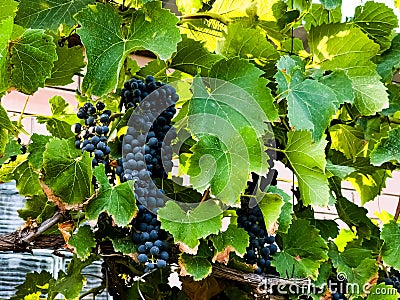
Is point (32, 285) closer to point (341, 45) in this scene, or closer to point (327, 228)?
point (327, 228)

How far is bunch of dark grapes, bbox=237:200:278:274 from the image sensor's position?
2.52 ft

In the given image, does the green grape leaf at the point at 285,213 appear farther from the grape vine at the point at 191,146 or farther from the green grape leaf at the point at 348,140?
the green grape leaf at the point at 348,140

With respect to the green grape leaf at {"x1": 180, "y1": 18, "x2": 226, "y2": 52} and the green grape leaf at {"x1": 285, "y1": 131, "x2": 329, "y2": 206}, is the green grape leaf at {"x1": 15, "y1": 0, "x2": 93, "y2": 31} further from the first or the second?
the green grape leaf at {"x1": 285, "y1": 131, "x2": 329, "y2": 206}

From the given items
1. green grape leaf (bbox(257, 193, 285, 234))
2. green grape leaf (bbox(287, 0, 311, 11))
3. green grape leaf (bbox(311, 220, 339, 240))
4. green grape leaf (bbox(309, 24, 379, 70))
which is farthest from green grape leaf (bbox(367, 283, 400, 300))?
green grape leaf (bbox(287, 0, 311, 11))

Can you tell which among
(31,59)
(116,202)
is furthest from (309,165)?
(31,59)

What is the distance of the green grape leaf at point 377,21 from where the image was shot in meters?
0.97

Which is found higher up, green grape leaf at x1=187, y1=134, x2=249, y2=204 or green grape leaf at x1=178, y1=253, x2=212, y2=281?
green grape leaf at x1=187, y1=134, x2=249, y2=204

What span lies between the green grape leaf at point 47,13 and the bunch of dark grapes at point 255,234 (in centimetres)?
33

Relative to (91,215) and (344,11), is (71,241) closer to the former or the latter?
(91,215)

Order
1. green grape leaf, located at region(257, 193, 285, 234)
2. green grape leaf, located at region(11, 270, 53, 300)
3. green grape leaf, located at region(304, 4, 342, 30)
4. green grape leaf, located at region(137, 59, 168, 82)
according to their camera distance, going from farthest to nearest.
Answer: green grape leaf, located at region(304, 4, 342, 30) < green grape leaf, located at region(11, 270, 53, 300) < green grape leaf, located at region(137, 59, 168, 82) < green grape leaf, located at region(257, 193, 285, 234)

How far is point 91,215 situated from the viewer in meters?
0.67

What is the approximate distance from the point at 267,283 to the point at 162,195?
Answer: 18 centimetres

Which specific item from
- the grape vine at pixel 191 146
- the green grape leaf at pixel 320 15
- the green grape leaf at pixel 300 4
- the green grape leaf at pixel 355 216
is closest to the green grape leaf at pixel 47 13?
the grape vine at pixel 191 146

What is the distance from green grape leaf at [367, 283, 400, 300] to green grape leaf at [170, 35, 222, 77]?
0.40 m
